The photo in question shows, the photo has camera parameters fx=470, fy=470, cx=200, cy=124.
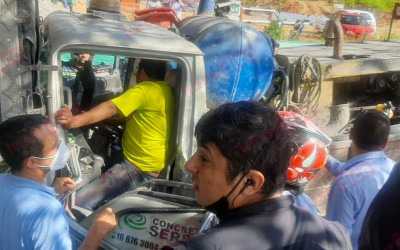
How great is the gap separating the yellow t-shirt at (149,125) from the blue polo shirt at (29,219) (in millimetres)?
1074

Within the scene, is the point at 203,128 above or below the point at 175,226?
above

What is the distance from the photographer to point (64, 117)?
2.64 meters

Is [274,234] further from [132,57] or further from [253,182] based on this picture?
[132,57]

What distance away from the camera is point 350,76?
19.3ft

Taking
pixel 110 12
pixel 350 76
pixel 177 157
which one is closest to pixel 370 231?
pixel 177 157

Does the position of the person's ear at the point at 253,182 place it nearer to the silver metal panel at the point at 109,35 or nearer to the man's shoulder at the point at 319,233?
the man's shoulder at the point at 319,233

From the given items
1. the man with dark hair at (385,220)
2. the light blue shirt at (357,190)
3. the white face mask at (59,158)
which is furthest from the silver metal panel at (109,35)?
the man with dark hair at (385,220)

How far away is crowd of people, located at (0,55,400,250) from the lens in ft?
4.65

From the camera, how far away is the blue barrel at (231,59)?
3.21m

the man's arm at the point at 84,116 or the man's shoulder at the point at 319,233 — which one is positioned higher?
the man's shoulder at the point at 319,233

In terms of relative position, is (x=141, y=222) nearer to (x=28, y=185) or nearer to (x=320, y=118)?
(x=28, y=185)

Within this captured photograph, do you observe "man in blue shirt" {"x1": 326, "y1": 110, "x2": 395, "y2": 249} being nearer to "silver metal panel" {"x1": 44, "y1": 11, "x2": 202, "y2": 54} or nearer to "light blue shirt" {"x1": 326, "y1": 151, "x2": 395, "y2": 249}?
"light blue shirt" {"x1": 326, "y1": 151, "x2": 395, "y2": 249}

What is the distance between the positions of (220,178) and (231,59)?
6.22ft

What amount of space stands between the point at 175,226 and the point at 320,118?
3.38 meters
